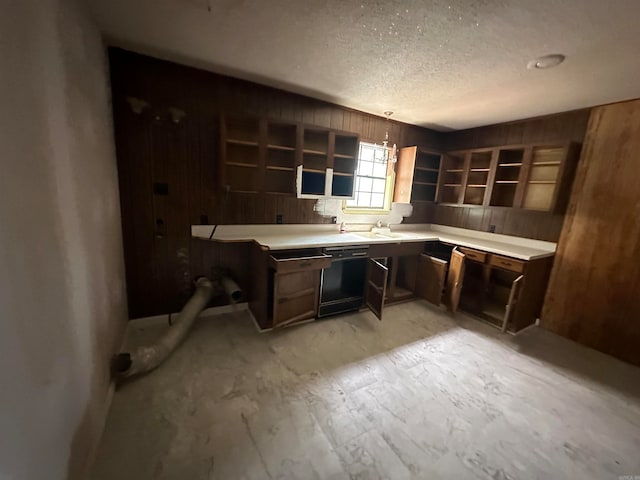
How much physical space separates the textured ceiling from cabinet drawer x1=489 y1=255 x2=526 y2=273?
1.68 meters

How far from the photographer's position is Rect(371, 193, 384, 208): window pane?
3943 millimetres

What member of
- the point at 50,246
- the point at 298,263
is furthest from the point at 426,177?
the point at 50,246

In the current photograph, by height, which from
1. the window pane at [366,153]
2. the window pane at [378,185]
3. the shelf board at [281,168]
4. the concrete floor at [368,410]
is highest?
the window pane at [366,153]

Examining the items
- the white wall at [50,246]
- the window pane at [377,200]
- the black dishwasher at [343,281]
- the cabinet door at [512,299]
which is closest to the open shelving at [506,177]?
the cabinet door at [512,299]

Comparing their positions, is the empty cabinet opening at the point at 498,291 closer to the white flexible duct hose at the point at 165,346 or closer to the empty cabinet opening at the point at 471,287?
the empty cabinet opening at the point at 471,287

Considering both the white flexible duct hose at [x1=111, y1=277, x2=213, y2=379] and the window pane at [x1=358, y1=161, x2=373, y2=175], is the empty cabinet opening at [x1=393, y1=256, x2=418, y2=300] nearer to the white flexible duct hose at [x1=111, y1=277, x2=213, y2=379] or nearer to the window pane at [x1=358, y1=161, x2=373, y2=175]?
the window pane at [x1=358, y1=161, x2=373, y2=175]

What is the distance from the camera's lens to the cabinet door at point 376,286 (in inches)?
112

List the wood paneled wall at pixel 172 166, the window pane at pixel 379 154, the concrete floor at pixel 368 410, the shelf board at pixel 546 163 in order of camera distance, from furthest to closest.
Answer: the window pane at pixel 379 154 < the shelf board at pixel 546 163 < the wood paneled wall at pixel 172 166 < the concrete floor at pixel 368 410

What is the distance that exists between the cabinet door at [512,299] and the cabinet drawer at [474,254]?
0.42 m

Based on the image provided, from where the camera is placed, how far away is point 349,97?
2906 millimetres

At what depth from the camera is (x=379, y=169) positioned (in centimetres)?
388

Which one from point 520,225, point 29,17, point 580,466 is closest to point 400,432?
point 580,466

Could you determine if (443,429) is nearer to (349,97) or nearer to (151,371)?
(151,371)

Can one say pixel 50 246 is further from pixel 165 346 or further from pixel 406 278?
pixel 406 278
